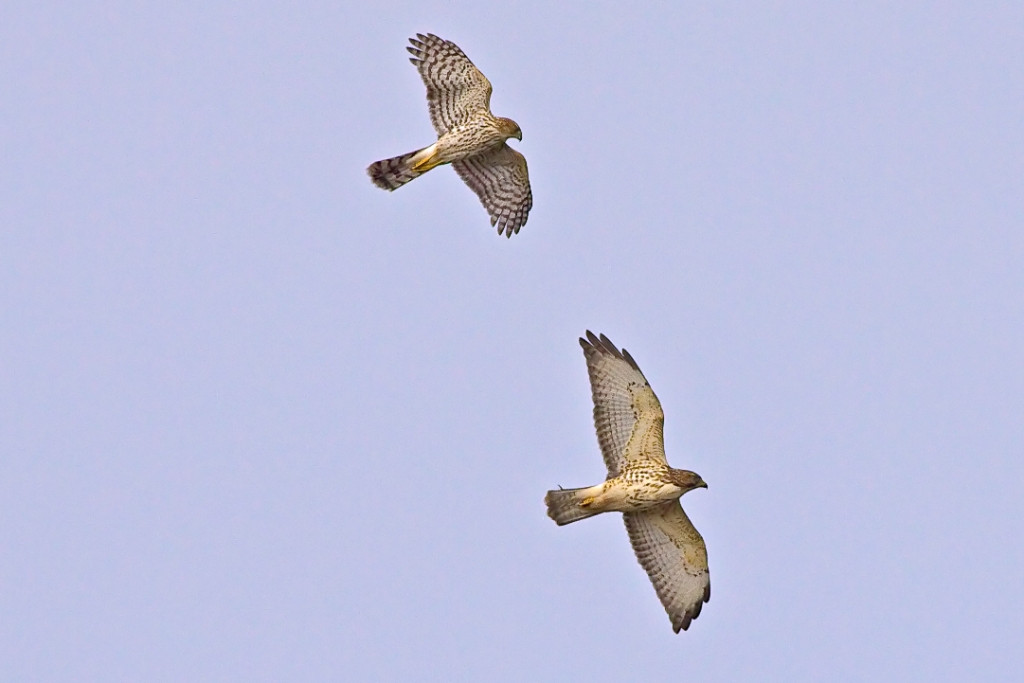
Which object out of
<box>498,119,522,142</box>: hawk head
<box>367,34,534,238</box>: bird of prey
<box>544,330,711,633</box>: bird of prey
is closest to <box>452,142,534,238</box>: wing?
<box>367,34,534,238</box>: bird of prey

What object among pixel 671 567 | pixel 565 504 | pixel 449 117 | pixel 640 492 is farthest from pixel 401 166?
pixel 671 567

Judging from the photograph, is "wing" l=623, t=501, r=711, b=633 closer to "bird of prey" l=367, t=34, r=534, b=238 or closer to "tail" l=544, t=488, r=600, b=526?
"tail" l=544, t=488, r=600, b=526

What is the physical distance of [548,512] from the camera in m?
18.3

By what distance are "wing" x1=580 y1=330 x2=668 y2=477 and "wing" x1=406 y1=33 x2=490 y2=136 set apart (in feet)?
9.46

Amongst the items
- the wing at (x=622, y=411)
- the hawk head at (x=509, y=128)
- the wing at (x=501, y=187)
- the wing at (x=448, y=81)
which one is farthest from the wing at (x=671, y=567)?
the wing at (x=448, y=81)

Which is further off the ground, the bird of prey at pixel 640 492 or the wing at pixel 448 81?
the wing at pixel 448 81

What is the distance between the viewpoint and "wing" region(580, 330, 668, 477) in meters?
18.7

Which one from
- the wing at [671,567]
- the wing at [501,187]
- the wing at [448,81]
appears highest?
the wing at [448,81]

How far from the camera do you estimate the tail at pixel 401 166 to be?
1995cm

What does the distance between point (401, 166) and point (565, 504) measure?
4.03 metres

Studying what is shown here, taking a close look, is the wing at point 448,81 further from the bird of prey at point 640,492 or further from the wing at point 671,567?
the wing at point 671,567

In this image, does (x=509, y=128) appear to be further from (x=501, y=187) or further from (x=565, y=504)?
(x=565, y=504)

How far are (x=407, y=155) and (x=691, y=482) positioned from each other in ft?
15.0

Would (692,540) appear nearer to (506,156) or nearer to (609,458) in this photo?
(609,458)
